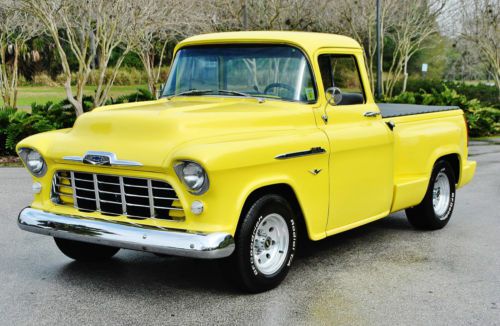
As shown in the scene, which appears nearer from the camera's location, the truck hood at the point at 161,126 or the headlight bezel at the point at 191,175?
the headlight bezel at the point at 191,175

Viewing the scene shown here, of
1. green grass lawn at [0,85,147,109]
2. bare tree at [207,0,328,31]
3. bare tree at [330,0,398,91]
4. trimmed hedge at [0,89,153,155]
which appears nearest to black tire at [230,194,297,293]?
trimmed hedge at [0,89,153,155]

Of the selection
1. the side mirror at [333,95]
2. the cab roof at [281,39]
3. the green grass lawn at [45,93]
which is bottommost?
the green grass lawn at [45,93]

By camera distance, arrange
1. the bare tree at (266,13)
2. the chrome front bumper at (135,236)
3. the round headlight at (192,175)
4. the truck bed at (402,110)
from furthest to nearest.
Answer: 1. the bare tree at (266,13)
2. the truck bed at (402,110)
3. the round headlight at (192,175)
4. the chrome front bumper at (135,236)

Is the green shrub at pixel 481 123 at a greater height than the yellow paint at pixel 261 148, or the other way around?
the yellow paint at pixel 261 148

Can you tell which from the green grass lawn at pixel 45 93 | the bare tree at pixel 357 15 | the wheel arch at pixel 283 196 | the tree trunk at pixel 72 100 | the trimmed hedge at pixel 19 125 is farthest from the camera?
the green grass lawn at pixel 45 93

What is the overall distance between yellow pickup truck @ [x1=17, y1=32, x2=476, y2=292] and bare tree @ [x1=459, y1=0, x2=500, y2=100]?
763 inches

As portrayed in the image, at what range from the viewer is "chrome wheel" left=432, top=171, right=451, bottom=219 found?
8031 millimetres

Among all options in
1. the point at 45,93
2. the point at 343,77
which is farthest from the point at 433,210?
the point at 45,93

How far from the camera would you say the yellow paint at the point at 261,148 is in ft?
16.7

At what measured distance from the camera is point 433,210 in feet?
25.7

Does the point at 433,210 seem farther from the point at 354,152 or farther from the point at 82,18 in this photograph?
the point at 82,18

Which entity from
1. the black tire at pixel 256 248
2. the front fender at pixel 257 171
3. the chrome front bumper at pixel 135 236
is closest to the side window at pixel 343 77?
the front fender at pixel 257 171

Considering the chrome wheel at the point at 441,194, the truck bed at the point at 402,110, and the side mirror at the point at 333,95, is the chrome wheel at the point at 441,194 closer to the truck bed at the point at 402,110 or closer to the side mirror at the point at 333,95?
the truck bed at the point at 402,110

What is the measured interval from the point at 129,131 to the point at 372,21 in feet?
80.9
